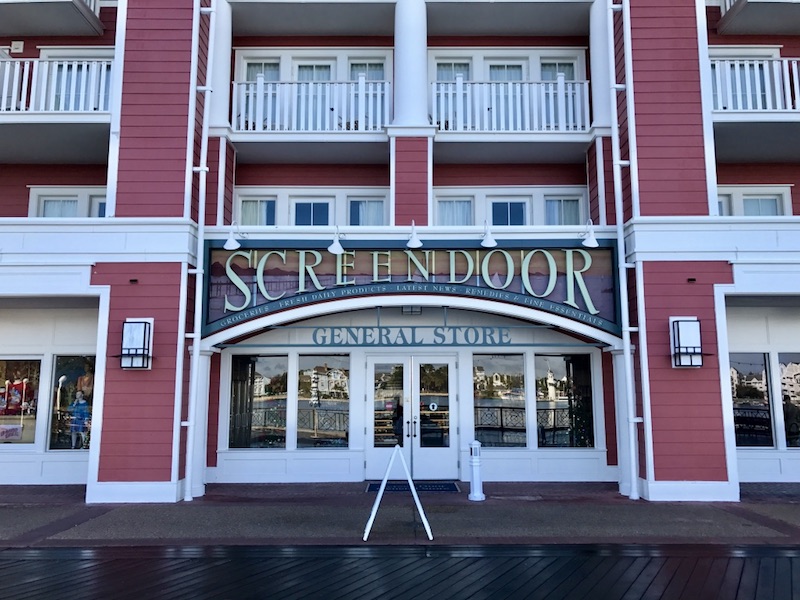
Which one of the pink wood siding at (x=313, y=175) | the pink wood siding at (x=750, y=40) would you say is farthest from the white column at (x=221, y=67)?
the pink wood siding at (x=750, y=40)

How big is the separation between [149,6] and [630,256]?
881cm

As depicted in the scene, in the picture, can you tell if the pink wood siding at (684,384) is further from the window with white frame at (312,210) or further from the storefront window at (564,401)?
the window with white frame at (312,210)

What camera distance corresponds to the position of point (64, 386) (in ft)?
37.7

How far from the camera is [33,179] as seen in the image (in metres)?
12.0

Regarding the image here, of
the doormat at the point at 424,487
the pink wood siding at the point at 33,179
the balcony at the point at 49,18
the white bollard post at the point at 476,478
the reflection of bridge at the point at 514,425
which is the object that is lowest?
the doormat at the point at 424,487

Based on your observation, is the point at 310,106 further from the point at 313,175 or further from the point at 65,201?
the point at 65,201

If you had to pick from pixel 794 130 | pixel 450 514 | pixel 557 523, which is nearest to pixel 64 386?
pixel 450 514

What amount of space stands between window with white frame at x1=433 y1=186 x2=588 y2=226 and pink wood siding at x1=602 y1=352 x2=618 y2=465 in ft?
9.08

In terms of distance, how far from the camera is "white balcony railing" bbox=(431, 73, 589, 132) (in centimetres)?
1148

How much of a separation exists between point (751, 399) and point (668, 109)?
5.49 meters

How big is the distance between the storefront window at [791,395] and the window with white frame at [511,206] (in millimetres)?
4554

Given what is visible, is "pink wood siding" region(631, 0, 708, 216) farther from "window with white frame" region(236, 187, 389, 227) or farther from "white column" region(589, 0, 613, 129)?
"window with white frame" region(236, 187, 389, 227)

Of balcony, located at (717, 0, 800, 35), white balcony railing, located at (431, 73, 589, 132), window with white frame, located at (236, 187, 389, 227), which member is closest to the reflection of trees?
window with white frame, located at (236, 187, 389, 227)

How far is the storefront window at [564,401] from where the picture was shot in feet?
36.5
